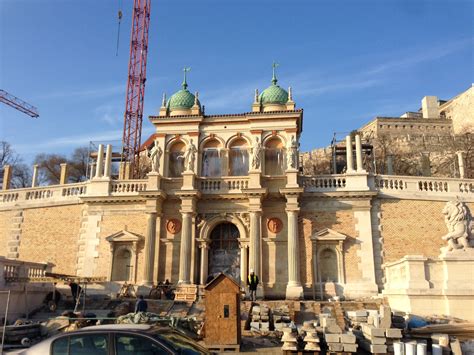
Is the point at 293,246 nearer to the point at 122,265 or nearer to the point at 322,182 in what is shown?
the point at 322,182

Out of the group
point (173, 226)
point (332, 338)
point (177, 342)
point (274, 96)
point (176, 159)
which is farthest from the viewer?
point (274, 96)

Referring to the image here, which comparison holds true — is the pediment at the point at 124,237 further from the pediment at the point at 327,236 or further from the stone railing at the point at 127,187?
the pediment at the point at 327,236

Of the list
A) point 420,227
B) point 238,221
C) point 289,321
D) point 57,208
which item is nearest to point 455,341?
point 289,321

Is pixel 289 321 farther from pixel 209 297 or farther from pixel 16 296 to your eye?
pixel 16 296

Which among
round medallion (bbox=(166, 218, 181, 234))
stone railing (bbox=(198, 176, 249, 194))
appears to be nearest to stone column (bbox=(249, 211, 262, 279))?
stone railing (bbox=(198, 176, 249, 194))

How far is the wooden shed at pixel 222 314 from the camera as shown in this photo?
11.3m

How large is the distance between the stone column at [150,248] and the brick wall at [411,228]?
12.0m

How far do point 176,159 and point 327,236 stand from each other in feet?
32.9

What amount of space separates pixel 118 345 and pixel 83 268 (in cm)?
1861

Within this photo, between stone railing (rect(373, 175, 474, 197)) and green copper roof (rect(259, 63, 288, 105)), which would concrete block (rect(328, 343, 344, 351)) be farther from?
green copper roof (rect(259, 63, 288, 105))

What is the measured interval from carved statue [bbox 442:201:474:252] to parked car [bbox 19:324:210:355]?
46.0 feet

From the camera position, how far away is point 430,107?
8050cm

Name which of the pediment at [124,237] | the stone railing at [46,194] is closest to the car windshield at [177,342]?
the pediment at [124,237]

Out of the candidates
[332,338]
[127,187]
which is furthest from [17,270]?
[332,338]
